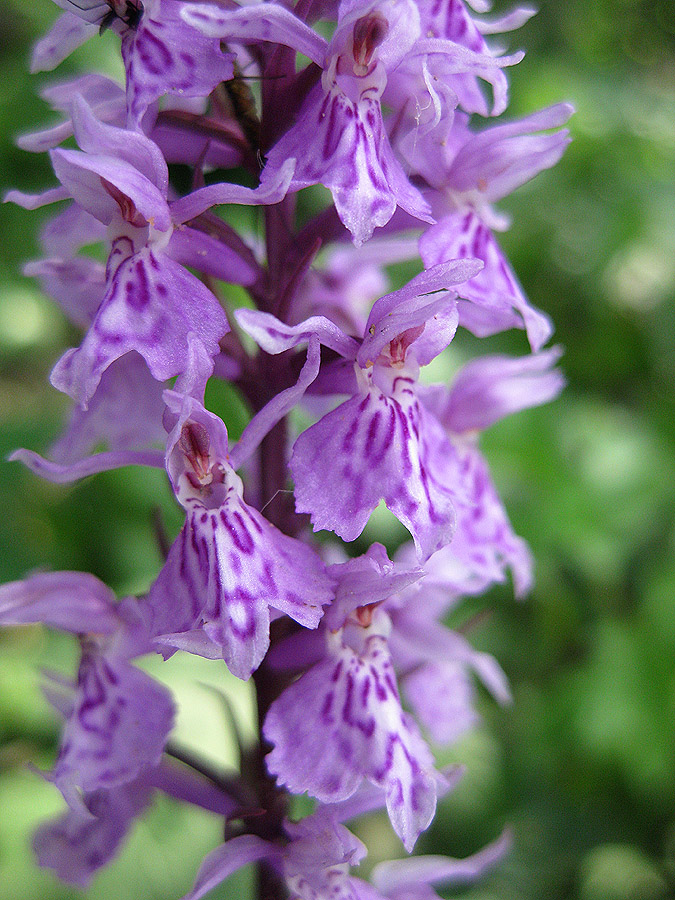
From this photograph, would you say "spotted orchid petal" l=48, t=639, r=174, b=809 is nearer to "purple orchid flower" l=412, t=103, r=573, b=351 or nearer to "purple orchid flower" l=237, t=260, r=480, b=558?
"purple orchid flower" l=237, t=260, r=480, b=558

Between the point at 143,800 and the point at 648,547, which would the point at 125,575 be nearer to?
the point at 143,800

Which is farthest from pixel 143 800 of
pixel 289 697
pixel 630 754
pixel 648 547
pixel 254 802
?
pixel 648 547

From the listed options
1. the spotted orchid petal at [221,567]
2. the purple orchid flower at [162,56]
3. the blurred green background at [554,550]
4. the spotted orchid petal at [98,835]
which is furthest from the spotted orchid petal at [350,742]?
the blurred green background at [554,550]

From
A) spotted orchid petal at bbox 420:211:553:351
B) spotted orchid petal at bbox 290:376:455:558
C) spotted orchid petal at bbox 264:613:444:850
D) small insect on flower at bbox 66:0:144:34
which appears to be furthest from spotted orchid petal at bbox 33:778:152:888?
small insect on flower at bbox 66:0:144:34

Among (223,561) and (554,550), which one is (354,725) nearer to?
(223,561)

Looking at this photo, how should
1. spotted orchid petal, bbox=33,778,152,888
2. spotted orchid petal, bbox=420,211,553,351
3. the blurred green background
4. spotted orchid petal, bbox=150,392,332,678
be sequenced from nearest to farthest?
spotted orchid petal, bbox=150,392,332,678 < spotted orchid petal, bbox=420,211,553,351 < spotted orchid petal, bbox=33,778,152,888 < the blurred green background

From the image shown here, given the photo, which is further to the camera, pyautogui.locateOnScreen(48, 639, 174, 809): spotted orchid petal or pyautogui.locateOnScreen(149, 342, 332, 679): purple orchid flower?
pyautogui.locateOnScreen(48, 639, 174, 809): spotted orchid petal

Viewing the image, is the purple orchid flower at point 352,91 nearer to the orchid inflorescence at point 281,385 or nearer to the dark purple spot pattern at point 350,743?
the orchid inflorescence at point 281,385

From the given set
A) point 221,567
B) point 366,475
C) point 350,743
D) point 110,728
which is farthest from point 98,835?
point 366,475
